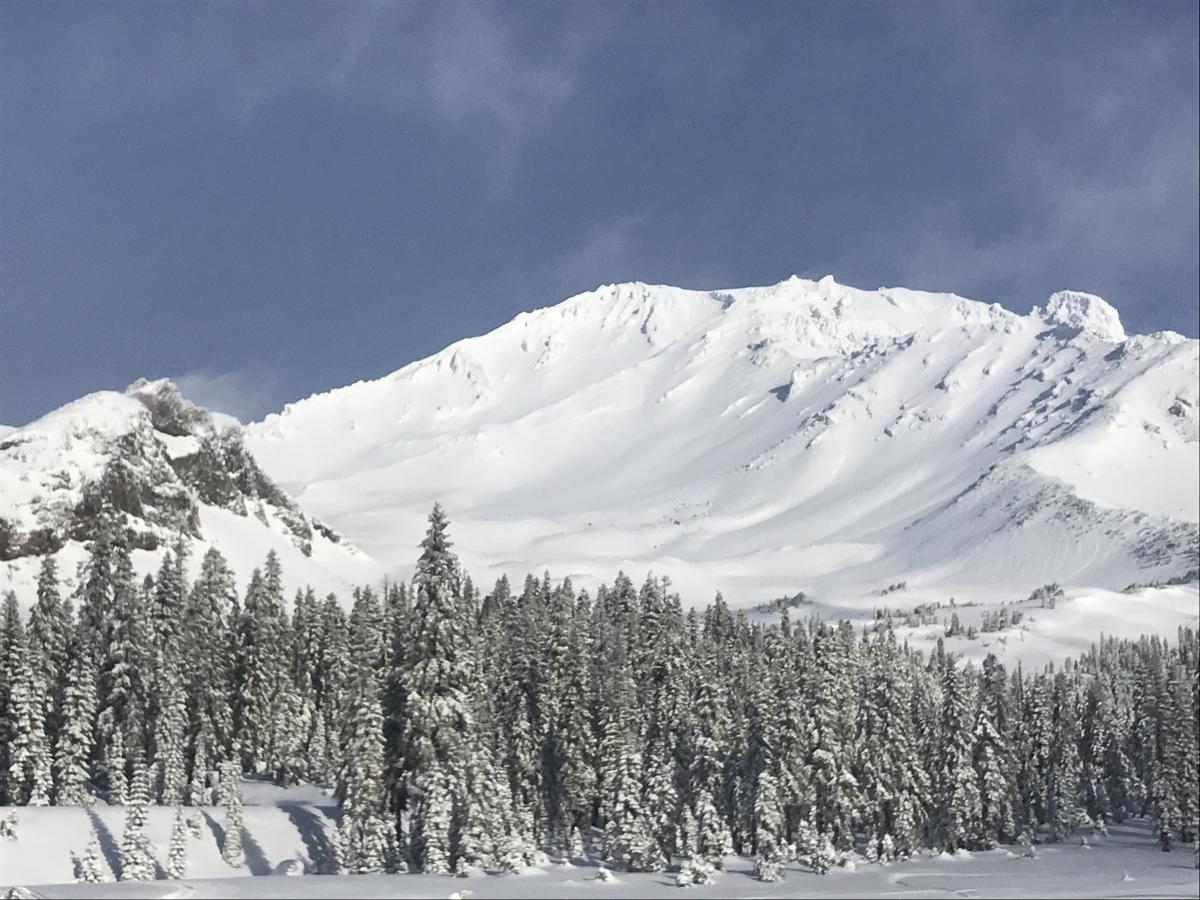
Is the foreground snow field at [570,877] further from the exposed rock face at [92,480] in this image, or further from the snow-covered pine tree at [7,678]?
the exposed rock face at [92,480]

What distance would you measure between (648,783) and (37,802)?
31.8m

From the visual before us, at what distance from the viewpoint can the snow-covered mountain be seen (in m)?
159

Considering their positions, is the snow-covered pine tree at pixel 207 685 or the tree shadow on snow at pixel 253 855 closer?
the tree shadow on snow at pixel 253 855

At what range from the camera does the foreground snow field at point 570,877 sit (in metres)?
44.2

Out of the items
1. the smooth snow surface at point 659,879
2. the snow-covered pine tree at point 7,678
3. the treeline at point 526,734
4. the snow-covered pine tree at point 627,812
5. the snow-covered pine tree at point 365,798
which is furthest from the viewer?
the snow-covered pine tree at point 7,678

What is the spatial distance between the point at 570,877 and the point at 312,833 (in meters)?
22.9

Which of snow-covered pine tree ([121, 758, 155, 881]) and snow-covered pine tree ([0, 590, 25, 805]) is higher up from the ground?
snow-covered pine tree ([0, 590, 25, 805])

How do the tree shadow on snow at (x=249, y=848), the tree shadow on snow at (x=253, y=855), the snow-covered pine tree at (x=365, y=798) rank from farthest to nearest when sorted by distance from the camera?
the tree shadow on snow at (x=249, y=848) < the tree shadow on snow at (x=253, y=855) < the snow-covered pine tree at (x=365, y=798)

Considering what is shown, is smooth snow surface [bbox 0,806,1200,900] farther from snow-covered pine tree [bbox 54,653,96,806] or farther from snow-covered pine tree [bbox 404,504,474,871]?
snow-covered pine tree [bbox 404,504,474,871]

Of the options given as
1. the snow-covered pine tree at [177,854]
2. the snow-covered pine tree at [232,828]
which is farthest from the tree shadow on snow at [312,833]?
the snow-covered pine tree at [177,854]

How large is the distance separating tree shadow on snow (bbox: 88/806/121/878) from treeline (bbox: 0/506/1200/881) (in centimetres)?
272

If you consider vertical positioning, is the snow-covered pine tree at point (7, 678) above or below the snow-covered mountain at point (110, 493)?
below

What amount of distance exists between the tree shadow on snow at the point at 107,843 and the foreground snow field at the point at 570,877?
57cm

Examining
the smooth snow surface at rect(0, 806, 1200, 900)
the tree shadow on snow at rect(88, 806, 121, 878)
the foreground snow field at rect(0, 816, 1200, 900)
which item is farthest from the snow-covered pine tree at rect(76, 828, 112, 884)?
the smooth snow surface at rect(0, 806, 1200, 900)
